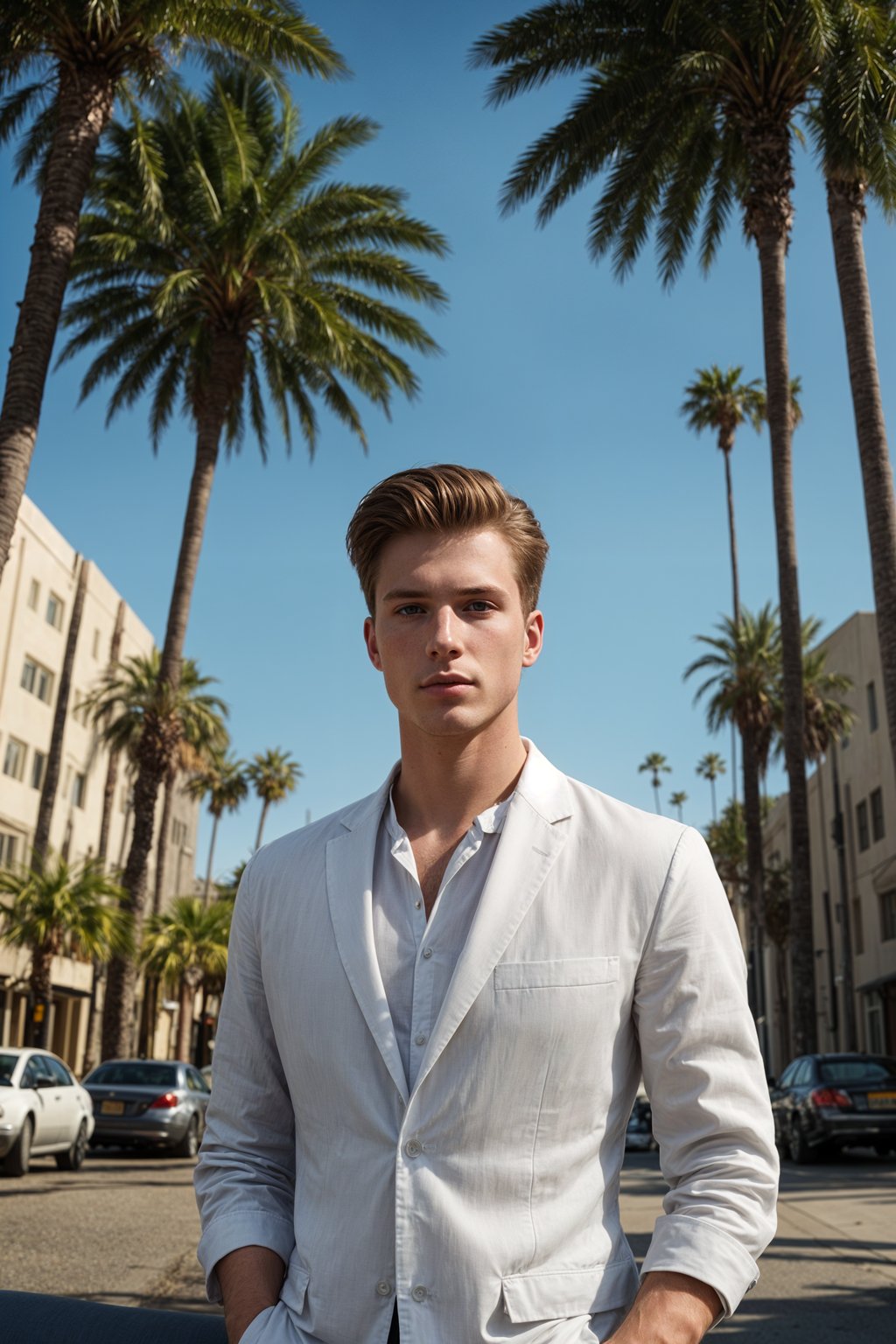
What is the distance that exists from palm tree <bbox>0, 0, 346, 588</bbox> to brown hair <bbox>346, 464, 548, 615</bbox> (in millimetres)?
11613

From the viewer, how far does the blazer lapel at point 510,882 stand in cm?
202

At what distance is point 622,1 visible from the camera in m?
19.6

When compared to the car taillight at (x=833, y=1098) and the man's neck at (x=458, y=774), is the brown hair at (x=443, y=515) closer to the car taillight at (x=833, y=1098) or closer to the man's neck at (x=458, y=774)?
the man's neck at (x=458, y=774)

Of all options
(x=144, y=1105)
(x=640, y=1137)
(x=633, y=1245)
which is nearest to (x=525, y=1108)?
(x=633, y=1245)

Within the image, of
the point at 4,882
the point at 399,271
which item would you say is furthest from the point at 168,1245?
the point at 4,882

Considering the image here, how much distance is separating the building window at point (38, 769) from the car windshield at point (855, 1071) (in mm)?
30437

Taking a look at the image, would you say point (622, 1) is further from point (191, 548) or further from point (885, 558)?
point (191, 548)

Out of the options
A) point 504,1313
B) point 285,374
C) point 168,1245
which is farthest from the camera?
point 285,374

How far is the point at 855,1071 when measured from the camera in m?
19.0

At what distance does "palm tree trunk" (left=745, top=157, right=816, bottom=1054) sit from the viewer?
72.4ft

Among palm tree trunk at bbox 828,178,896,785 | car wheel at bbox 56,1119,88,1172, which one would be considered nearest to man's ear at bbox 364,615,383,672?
palm tree trunk at bbox 828,178,896,785

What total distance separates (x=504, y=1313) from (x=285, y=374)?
1026 inches

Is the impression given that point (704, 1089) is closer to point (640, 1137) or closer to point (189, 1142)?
point (189, 1142)

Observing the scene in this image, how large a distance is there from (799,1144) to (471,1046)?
62.7 feet
